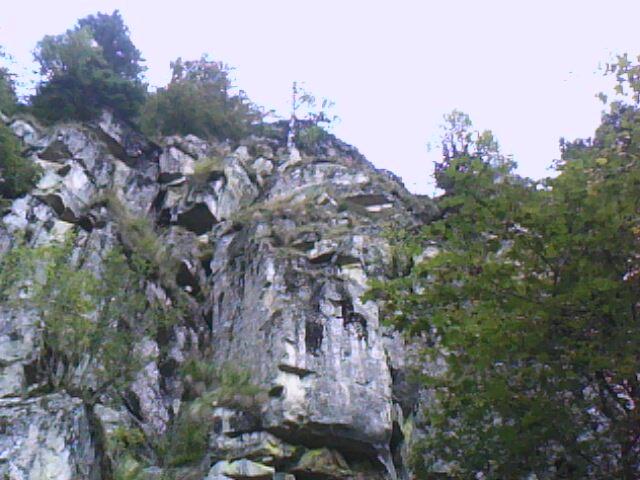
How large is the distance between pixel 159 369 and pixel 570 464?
1316 centimetres

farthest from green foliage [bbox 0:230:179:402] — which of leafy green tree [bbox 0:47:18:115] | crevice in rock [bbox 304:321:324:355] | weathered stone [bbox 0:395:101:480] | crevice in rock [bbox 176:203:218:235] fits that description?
leafy green tree [bbox 0:47:18:115]

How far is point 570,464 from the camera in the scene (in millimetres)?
7438

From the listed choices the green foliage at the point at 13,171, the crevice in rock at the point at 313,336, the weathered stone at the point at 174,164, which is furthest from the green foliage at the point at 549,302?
the weathered stone at the point at 174,164

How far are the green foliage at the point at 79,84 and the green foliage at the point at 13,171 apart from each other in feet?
18.4

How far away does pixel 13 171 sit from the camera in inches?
882

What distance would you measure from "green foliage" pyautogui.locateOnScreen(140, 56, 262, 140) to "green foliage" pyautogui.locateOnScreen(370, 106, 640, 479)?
25301mm

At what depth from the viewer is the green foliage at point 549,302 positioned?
6.80 meters

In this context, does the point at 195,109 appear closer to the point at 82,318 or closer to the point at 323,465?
the point at 82,318

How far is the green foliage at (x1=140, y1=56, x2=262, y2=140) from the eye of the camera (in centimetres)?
3136

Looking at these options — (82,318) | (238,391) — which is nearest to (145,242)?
(238,391)

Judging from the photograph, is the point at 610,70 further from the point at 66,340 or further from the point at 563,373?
the point at 66,340

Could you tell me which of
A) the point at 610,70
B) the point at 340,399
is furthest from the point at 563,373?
the point at 340,399

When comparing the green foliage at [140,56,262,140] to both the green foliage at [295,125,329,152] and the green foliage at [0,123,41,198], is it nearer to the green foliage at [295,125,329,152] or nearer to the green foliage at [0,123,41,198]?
the green foliage at [295,125,329,152]

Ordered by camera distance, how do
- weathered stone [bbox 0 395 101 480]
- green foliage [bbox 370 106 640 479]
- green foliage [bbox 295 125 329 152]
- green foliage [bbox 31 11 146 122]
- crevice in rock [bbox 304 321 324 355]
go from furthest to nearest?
green foliage [bbox 295 125 329 152], green foliage [bbox 31 11 146 122], crevice in rock [bbox 304 321 324 355], weathered stone [bbox 0 395 101 480], green foliage [bbox 370 106 640 479]
